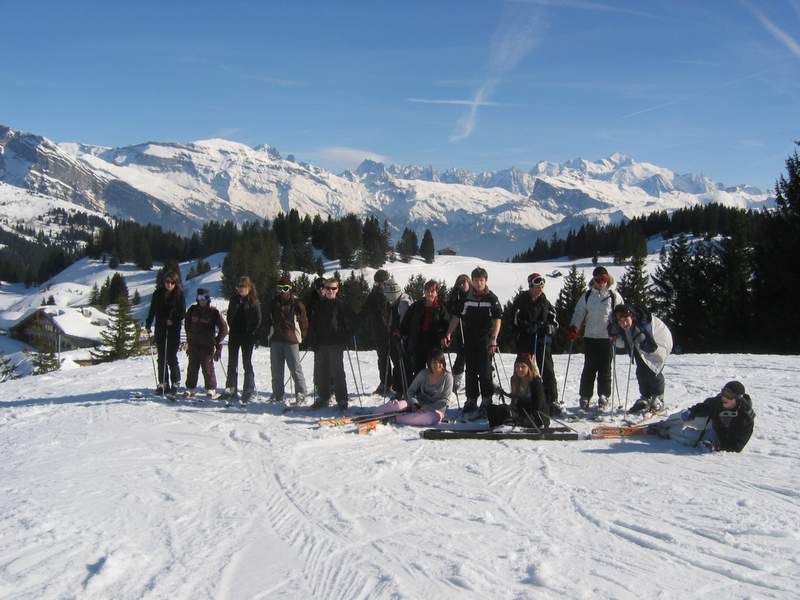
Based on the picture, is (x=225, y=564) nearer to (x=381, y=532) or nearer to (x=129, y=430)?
(x=381, y=532)

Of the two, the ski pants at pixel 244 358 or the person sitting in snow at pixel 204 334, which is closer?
the ski pants at pixel 244 358

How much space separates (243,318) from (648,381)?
23.3 ft

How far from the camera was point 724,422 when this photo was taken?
299 inches

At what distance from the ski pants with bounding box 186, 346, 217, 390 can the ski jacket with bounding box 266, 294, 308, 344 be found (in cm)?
157

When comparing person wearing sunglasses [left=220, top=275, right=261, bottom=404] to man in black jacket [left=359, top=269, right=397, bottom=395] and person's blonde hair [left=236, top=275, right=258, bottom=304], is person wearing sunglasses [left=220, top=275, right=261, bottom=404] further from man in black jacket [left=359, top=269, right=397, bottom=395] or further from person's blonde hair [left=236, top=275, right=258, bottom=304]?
man in black jacket [left=359, top=269, right=397, bottom=395]

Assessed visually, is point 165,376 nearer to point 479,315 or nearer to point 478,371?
point 478,371

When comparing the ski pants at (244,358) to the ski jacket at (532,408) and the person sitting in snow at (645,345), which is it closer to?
the ski jacket at (532,408)

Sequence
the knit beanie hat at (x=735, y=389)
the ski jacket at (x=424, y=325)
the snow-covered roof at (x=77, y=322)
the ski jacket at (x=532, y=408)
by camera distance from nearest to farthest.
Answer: the knit beanie hat at (x=735, y=389)
the ski jacket at (x=532, y=408)
the ski jacket at (x=424, y=325)
the snow-covered roof at (x=77, y=322)

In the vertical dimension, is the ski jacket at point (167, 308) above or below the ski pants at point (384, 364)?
above

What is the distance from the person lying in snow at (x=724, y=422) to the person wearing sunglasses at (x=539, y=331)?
208 cm

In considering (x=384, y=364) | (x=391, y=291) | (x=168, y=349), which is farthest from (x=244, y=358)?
(x=391, y=291)

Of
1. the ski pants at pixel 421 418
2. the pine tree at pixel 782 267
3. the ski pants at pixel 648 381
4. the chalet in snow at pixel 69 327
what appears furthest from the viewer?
the chalet in snow at pixel 69 327

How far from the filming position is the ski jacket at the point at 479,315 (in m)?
9.35

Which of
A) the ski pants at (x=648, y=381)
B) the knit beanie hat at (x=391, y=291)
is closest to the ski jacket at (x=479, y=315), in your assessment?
the knit beanie hat at (x=391, y=291)
